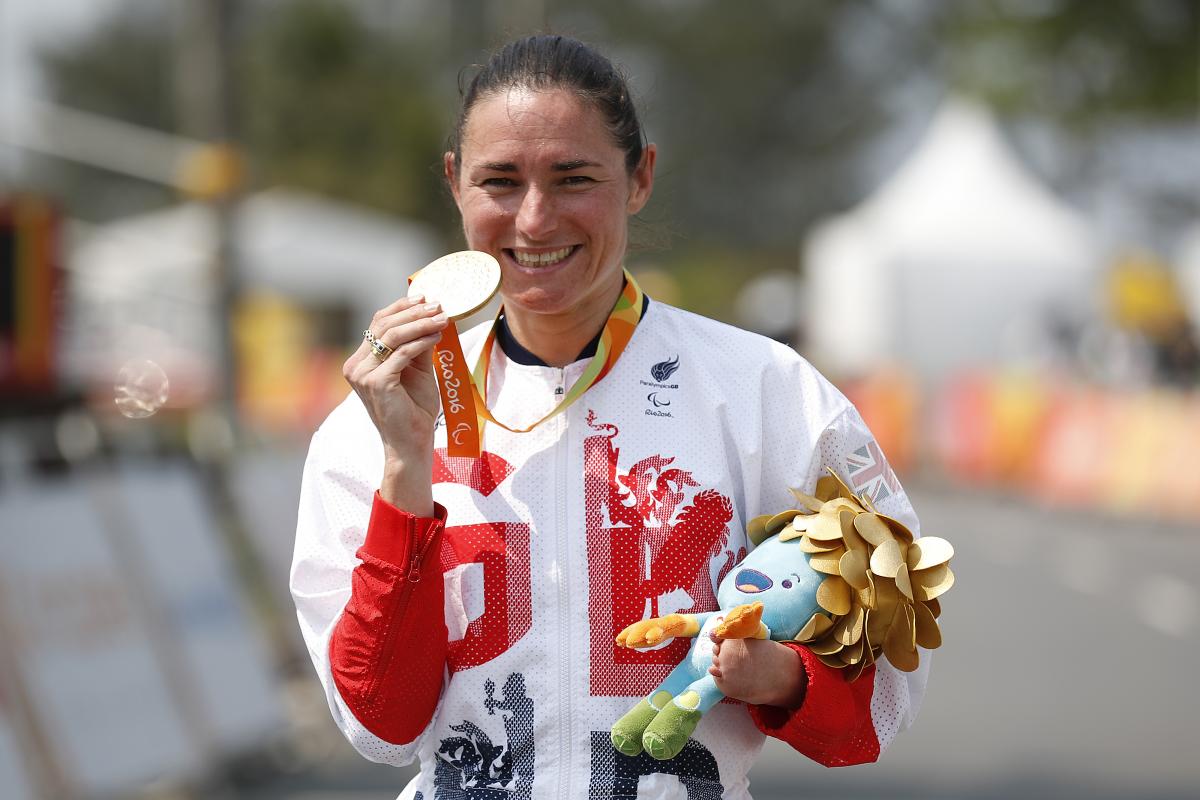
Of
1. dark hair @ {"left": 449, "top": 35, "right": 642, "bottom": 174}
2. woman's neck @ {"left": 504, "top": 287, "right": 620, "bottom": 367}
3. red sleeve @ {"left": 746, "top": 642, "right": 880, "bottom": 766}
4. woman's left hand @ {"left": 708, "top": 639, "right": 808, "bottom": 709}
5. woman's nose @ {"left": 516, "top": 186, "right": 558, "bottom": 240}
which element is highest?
dark hair @ {"left": 449, "top": 35, "right": 642, "bottom": 174}

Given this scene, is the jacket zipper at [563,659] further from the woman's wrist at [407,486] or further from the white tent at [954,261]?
the white tent at [954,261]

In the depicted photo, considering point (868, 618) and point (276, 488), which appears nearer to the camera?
point (868, 618)

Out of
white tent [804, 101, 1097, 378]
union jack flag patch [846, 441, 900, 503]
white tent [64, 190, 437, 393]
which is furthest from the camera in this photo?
white tent [64, 190, 437, 393]

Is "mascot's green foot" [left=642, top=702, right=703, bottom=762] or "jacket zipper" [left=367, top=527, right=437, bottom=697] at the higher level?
"jacket zipper" [left=367, top=527, right=437, bottom=697]

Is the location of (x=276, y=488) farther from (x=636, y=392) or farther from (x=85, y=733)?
(x=636, y=392)

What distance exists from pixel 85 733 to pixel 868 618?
14.9 feet

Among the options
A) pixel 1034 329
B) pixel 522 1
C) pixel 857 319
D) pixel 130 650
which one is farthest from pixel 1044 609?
pixel 522 1

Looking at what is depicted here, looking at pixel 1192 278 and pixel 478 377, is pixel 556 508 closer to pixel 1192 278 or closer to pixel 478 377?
pixel 478 377

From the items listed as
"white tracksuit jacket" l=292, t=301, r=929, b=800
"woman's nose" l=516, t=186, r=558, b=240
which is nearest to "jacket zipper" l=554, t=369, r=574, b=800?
"white tracksuit jacket" l=292, t=301, r=929, b=800

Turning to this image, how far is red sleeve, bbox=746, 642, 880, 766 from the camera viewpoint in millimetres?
2398

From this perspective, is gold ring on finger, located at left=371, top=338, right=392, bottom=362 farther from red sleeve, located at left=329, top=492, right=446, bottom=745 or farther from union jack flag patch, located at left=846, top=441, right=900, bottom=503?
union jack flag patch, located at left=846, top=441, right=900, bottom=503

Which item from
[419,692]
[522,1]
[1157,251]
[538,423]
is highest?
[522,1]

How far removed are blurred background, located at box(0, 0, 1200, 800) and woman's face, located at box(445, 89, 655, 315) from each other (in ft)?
0.79

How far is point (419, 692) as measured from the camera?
8.02 ft
